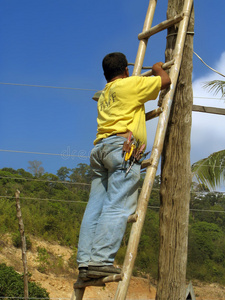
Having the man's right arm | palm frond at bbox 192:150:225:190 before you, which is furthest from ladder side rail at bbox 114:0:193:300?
palm frond at bbox 192:150:225:190

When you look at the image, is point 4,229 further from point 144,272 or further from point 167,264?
point 167,264

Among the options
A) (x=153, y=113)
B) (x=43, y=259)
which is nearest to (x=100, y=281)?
(x=153, y=113)

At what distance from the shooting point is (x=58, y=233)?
598 inches

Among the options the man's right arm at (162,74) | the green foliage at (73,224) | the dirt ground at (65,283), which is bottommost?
the dirt ground at (65,283)

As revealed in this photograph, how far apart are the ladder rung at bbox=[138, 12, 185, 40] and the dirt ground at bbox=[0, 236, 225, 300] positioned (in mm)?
10371

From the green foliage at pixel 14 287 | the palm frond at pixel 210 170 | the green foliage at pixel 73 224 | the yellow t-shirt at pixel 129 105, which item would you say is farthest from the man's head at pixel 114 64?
the green foliage at pixel 73 224

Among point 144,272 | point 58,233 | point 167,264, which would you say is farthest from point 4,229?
point 167,264

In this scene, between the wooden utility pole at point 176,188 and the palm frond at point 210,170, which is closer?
the wooden utility pole at point 176,188

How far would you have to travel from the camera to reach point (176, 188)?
3.63 m

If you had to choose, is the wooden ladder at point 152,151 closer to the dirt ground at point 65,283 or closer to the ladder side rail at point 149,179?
the ladder side rail at point 149,179

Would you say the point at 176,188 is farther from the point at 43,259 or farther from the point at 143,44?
the point at 43,259

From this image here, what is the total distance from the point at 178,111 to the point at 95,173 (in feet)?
4.08

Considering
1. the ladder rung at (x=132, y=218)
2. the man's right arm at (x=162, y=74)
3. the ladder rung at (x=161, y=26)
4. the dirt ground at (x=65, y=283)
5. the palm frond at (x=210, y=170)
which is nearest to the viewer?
the ladder rung at (x=132, y=218)

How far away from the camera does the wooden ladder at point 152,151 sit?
7.80 ft
